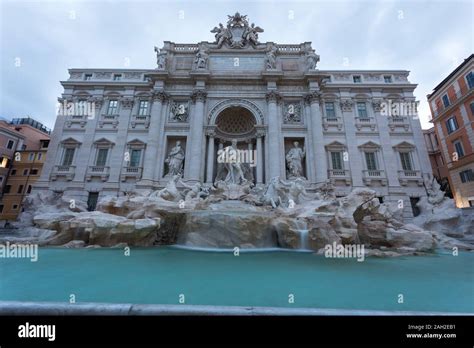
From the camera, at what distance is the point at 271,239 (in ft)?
28.9

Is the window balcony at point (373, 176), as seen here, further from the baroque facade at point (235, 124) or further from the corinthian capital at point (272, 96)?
the corinthian capital at point (272, 96)

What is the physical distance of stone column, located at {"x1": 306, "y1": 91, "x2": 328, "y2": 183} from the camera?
55.1 ft

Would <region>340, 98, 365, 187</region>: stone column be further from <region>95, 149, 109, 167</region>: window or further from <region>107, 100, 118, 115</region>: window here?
<region>107, 100, 118, 115</region>: window

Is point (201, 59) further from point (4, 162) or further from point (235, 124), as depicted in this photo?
point (4, 162)

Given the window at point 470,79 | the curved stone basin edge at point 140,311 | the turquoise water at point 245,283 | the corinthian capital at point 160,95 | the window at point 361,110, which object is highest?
the window at point 470,79

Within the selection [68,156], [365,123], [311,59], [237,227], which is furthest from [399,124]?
[68,156]

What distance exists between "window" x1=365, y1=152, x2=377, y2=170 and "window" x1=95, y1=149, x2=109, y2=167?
74.8ft

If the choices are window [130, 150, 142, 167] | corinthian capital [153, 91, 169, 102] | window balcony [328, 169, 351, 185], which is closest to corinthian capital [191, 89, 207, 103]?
corinthian capital [153, 91, 169, 102]

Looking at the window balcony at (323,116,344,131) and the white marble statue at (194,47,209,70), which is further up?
the white marble statue at (194,47,209,70)

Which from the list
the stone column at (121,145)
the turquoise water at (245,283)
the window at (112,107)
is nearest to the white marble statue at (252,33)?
the stone column at (121,145)

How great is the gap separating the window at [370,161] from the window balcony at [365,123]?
2.34 m

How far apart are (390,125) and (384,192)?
6.44 metres

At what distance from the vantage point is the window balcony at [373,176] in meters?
17.2
